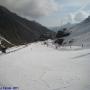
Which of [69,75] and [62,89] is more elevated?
[69,75]

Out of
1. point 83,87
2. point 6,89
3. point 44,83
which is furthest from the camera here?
point 44,83

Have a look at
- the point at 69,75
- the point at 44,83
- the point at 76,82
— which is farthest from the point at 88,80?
the point at 44,83

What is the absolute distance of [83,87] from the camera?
11.2 metres

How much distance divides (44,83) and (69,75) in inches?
98.7

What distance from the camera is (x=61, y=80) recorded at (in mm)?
13227

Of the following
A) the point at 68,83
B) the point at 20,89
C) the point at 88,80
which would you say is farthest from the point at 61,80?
the point at 20,89

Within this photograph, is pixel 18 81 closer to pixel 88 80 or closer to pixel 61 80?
pixel 61 80

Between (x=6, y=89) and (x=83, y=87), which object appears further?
(x=6, y=89)

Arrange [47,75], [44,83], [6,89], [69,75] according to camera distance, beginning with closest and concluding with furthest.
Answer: [6,89]
[44,83]
[69,75]
[47,75]

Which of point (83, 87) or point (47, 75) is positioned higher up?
point (47, 75)

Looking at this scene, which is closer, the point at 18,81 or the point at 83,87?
the point at 83,87

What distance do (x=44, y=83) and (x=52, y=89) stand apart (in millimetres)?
1589

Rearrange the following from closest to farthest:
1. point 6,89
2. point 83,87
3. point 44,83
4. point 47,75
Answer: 1. point 83,87
2. point 6,89
3. point 44,83
4. point 47,75

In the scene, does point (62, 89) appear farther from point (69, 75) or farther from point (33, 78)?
point (33, 78)
